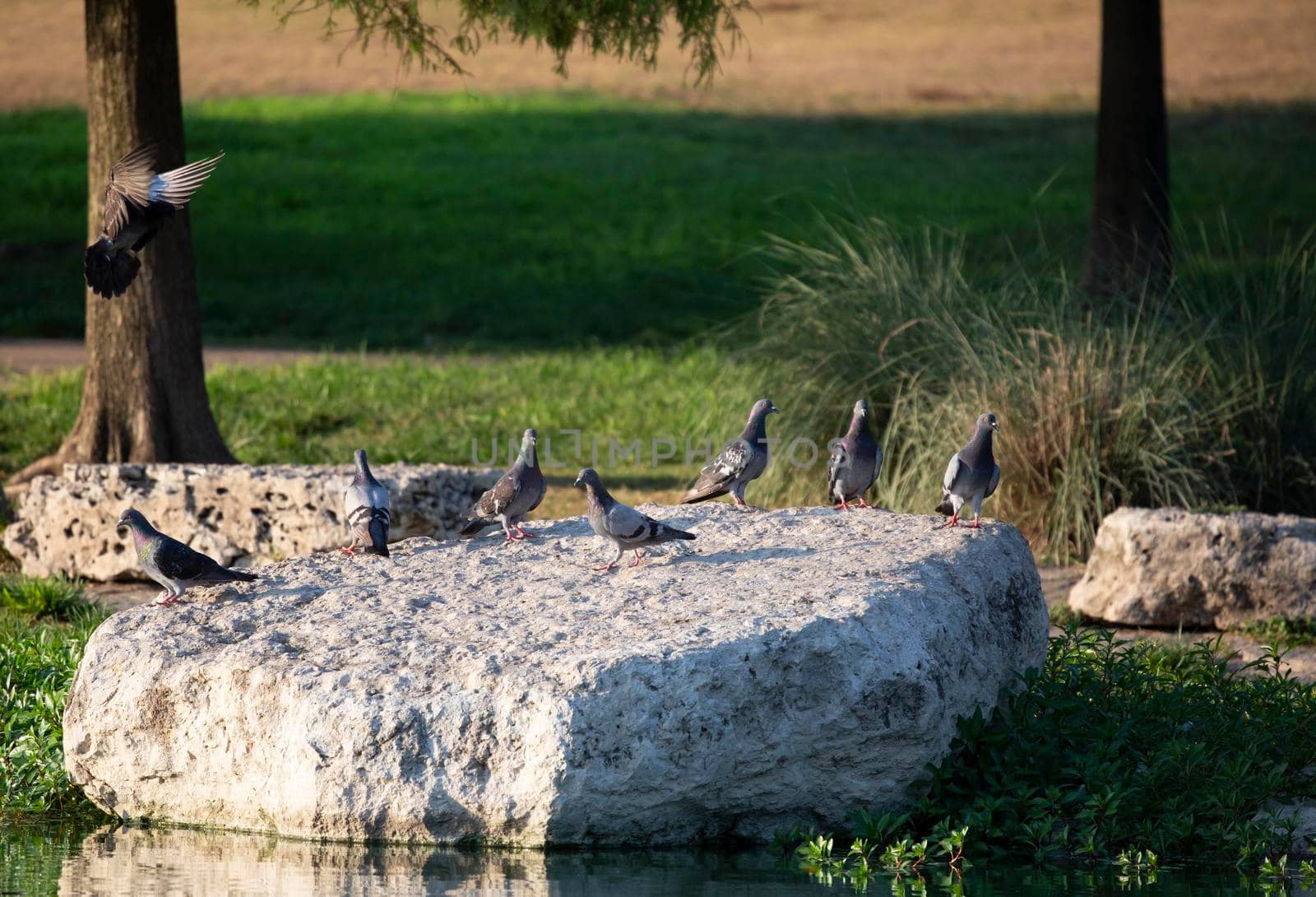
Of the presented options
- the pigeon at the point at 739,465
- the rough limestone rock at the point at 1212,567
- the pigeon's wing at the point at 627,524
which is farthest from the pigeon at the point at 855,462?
the rough limestone rock at the point at 1212,567

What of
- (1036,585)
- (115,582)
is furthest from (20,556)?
(1036,585)

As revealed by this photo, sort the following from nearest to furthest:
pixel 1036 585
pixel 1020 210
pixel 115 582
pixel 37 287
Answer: pixel 1036 585, pixel 115 582, pixel 37 287, pixel 1020 210

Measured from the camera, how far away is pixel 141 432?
9180mm

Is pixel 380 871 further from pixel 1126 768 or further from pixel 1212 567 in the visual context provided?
pixel 1212 567

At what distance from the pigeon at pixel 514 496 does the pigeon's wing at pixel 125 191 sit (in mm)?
1660

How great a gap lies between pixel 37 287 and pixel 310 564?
1258 centimetres

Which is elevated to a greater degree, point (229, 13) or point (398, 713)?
point (229, 13)

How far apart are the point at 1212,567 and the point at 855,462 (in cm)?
217

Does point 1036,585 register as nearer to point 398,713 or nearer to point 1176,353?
point 398,713

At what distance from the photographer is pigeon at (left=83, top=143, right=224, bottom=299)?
5770 millimetres

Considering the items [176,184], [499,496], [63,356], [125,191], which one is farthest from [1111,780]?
[63,356]

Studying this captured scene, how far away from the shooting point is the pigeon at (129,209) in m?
5.77

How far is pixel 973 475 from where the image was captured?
5934mm

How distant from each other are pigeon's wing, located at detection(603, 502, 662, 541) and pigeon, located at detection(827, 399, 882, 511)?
1.11 metres
